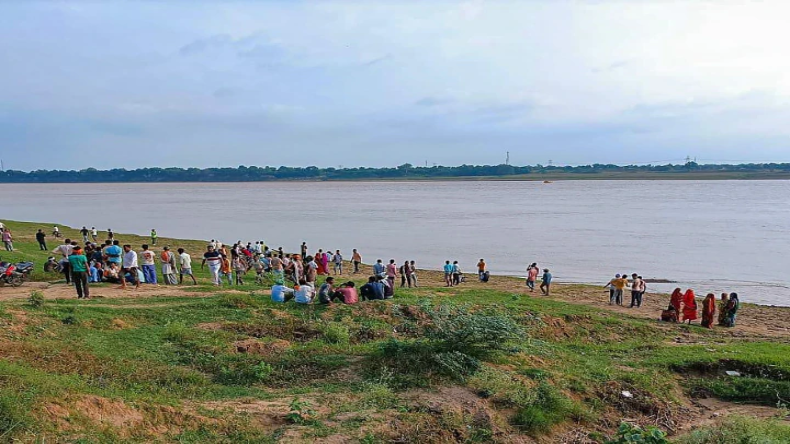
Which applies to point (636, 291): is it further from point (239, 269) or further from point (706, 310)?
point (239, 269)

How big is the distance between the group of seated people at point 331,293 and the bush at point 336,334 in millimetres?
2122

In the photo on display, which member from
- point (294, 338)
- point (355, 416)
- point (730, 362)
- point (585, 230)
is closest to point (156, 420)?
point (355, 416)

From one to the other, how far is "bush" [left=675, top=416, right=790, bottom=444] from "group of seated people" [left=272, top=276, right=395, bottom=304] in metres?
8.03

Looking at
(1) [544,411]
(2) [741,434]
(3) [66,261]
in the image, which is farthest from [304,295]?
(2) [741,434]

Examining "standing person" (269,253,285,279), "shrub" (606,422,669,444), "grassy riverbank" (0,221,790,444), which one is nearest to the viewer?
"grassy riverbank" (0,221,790,444)

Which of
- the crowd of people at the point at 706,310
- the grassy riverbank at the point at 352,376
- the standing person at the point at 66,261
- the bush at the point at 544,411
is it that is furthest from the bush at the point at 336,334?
the crowd of people at the point at 706,310

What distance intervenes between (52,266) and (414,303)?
11235mm

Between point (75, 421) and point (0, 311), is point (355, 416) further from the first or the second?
point (0, 311)

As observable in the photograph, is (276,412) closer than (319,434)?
No

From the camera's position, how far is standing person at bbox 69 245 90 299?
1404cm

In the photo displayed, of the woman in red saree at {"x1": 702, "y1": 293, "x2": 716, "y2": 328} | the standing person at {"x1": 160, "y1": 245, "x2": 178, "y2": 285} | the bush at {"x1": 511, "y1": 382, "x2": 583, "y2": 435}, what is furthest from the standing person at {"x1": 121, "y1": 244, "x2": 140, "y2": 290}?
the woman in red saree at {"x1": 702, "y1": 293, "x2": 716, "y2": 328}

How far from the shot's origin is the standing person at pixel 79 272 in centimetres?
1404

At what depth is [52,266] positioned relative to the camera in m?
18.0

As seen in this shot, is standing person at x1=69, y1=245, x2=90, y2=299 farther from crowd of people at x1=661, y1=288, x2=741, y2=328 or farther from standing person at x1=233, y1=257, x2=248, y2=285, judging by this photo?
crowd of people at x1=661, y1=288, x2=741, y2=328
